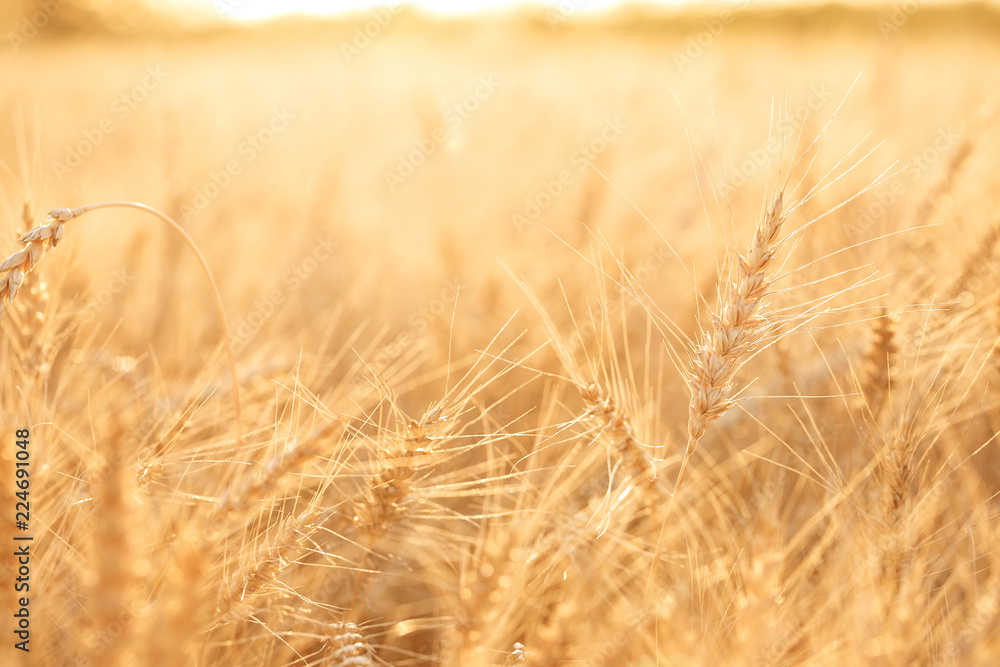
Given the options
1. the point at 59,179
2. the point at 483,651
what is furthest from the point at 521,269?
the point at 59,179

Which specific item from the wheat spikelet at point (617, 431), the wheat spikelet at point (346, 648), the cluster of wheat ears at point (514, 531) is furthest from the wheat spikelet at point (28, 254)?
the wheat spikelet at point (617, 431)

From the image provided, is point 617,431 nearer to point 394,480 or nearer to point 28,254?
point 394,480

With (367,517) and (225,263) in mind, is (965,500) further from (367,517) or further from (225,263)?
(225,263)

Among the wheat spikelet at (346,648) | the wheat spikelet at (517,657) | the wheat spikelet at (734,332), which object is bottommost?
the wheat spikelet at (517,657)

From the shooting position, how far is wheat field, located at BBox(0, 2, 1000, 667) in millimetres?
1014

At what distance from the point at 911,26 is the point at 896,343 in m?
A: 16.4

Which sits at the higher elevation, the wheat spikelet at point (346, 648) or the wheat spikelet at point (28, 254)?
the wheat spikelet at point (28, 254)

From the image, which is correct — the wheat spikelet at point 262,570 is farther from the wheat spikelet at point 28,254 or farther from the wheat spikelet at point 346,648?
the wheat spikelet at point 28,254

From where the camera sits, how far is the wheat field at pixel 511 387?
3.33 feet

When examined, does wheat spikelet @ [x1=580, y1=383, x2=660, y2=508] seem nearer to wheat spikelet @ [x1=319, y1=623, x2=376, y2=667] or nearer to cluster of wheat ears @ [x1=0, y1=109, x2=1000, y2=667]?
cluster of wheat ears @ [x1=0, y1=109, x2=1000, y2=667]

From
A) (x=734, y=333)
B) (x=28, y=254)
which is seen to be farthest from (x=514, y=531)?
(x=28, y=254)

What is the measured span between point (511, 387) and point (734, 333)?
121cm

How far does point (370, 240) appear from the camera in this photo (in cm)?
298

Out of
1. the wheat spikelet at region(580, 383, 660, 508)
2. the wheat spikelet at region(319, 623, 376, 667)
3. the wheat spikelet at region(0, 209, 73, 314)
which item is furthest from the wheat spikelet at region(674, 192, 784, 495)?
the wheat spikelet at region(0, 209, 73, 314)
